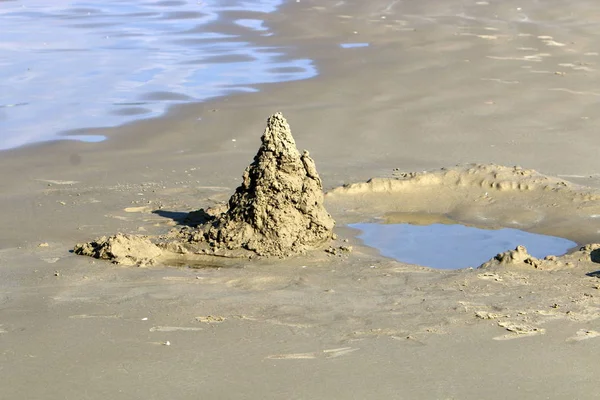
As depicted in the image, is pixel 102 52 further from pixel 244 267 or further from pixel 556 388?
pixel 556 388

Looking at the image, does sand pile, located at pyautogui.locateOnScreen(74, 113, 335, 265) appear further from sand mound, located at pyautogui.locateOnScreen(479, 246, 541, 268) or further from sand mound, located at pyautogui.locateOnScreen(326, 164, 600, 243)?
sand mound, located at pyautogui.locateOnScreen(479, 246, 541, 268)

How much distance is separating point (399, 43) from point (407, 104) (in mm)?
4440

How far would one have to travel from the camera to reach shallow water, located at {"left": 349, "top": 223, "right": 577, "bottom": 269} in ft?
22.6

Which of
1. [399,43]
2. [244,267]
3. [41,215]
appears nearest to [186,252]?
[244,267]

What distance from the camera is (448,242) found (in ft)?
23.7

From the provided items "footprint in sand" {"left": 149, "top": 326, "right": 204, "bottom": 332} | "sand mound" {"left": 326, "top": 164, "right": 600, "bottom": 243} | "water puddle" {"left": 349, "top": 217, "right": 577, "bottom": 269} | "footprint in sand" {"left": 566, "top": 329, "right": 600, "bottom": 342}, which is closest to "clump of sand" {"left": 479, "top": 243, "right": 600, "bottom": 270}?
"water puddle" {"left": 349, "top": 217, "right": 577, "bottom": 269}

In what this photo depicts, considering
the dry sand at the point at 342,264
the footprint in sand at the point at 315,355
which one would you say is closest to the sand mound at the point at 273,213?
the dry sand at the point at 342,264

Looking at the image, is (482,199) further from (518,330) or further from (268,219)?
(518,330)

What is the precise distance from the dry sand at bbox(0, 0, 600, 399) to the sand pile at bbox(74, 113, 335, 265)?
19 centimetres

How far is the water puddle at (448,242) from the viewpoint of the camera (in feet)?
22.6

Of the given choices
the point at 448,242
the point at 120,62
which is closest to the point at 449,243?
the point at 448,242

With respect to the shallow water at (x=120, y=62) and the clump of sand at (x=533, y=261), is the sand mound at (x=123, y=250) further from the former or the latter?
the shallow water at (x=120, y=62)

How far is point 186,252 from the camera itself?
21.5 feet

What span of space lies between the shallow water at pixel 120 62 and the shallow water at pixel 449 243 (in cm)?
449
